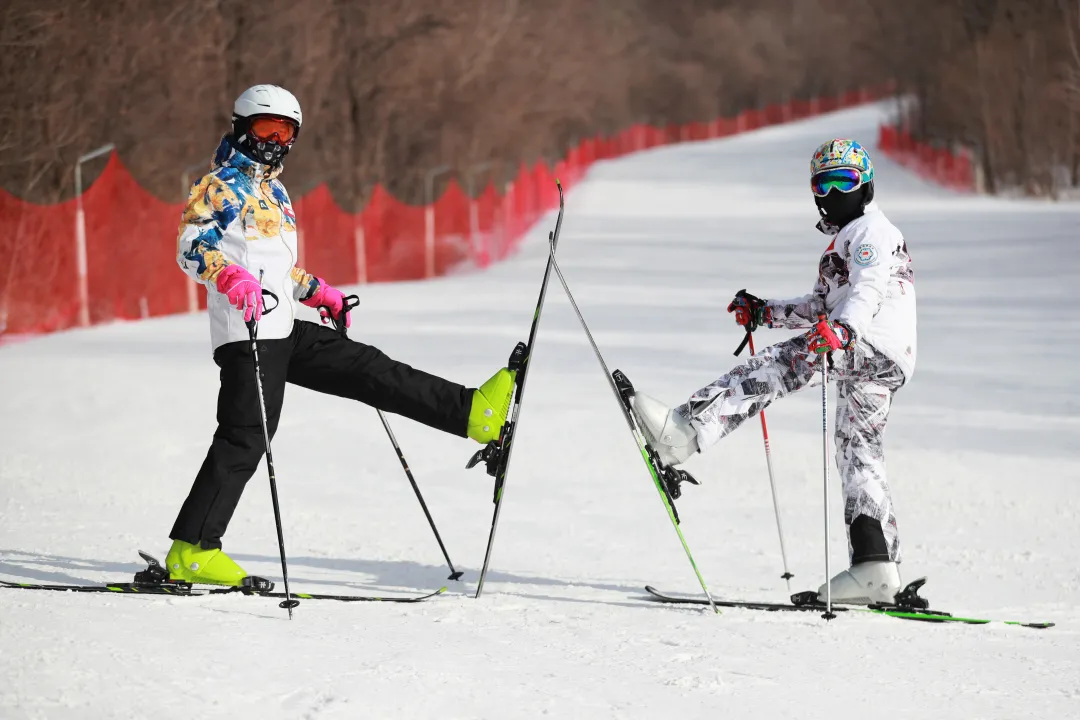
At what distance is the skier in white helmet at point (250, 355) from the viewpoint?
5.16 m

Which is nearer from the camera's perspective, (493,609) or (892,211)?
(493,609)

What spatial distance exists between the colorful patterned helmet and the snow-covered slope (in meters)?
1.64

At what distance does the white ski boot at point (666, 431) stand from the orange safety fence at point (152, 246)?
891cm

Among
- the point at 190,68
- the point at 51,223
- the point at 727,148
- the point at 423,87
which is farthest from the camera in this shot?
the point at 727,148

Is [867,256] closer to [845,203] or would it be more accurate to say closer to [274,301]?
[845,203]

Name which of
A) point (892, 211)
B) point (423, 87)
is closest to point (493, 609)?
point (423, 87)

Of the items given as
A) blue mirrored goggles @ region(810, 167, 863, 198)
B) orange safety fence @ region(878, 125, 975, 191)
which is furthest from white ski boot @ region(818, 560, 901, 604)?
orange safety fence @ region(878, 125, 975, 191)

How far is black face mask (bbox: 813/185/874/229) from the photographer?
17.5 ft

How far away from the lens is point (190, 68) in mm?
20109

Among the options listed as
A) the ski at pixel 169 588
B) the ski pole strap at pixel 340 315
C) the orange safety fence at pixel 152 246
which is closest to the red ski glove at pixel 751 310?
the ski pole strap at pixel 340 315

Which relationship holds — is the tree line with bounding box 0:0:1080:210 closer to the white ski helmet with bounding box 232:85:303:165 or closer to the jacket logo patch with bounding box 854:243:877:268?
the white ski helmet with bounding box 232:85:303:165

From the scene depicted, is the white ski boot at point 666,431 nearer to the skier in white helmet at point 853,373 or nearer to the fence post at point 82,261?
the skier in white helmet at point 853,373

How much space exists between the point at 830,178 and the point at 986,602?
6.10 feet

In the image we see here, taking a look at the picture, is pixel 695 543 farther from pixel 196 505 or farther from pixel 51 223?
pixel 51 223
